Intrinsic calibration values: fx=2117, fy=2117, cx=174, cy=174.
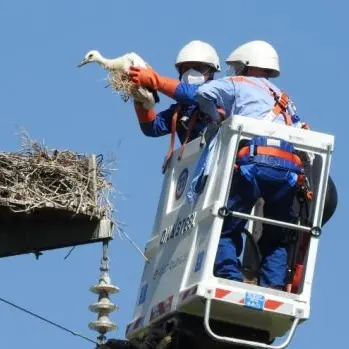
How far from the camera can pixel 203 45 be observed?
60.4 ft

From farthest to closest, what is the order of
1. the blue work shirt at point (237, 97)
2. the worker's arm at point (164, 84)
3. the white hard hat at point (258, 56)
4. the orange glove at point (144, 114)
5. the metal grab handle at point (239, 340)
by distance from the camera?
the orange glove at point (144, 114) → the worker's arm at point (164, 84) → the white hard hat at point (258, 56) → the blue work shirt at point (237, 97) → the metal grab handle at point (239, 340)

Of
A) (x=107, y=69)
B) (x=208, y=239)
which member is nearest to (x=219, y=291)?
(x=208, y=239)

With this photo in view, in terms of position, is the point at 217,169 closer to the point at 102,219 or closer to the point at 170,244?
the point at 170,244

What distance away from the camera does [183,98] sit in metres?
17.8

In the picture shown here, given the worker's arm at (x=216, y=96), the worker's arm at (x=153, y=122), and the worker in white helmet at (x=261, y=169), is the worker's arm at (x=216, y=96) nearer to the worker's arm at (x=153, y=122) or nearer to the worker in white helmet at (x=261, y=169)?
the worker in white helmet at (x=261, y=169)

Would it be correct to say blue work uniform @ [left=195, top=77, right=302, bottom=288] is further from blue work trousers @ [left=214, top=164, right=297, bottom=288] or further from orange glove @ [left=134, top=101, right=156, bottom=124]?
orange glove @ [left=134, top=101, right=156, bottom=124]

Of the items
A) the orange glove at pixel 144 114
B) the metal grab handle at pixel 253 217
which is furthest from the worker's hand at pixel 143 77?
the metal grab handle at pixel 253 217

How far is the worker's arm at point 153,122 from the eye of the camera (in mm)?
18219

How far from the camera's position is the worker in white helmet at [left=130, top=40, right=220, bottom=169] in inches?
703

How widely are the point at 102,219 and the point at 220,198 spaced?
122 inches

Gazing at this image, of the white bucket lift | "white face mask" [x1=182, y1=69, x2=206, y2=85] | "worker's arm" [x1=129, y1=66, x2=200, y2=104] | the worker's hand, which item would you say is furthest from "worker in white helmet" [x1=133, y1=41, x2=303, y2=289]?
"white face mask" [x1=182, y1=69, x2=206, y2=85]

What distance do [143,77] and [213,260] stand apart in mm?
2254

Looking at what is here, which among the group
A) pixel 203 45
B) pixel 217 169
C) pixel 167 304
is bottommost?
pixel 167 304

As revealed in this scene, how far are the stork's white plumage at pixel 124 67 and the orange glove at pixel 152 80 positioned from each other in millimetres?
52
